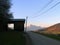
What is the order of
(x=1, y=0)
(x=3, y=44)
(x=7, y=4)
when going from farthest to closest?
(x=7, y=4) → (x=1, y=0) → (x=3, y=44)

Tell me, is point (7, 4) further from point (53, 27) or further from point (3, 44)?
point (53, 27)

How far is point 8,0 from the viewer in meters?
27.5

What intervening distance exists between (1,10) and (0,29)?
54.5 feet

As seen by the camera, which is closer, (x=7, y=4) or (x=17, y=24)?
(x=7, y=4)

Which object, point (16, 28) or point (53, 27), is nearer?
point (16, 28)

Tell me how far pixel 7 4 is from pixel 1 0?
3.15 meters

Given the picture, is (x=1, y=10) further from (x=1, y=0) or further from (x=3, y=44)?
(x=3, y=44)

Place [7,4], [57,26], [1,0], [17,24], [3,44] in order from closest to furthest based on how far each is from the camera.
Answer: [3,44]
[1,0]
[7,4]
[17,24]
[57,26]

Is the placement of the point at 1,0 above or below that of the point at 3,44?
above

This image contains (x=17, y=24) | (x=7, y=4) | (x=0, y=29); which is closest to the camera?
(x=7, y=4)

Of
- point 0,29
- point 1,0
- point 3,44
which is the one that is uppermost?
point 1,0

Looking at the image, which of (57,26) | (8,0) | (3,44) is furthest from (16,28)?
(57,26)

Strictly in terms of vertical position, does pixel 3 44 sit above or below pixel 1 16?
below

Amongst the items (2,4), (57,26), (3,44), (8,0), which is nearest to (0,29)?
(8,0)
